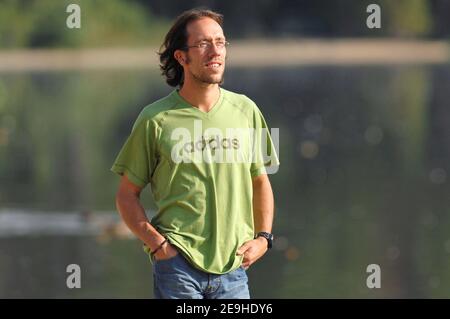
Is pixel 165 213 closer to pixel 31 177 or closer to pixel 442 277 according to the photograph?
pixel 442 277

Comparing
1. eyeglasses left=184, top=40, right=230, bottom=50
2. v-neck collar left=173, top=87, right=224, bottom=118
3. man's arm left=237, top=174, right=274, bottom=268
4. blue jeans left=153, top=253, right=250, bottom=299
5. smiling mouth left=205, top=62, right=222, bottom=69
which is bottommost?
blue jeans left=153, top=253, right=250, bottom=299

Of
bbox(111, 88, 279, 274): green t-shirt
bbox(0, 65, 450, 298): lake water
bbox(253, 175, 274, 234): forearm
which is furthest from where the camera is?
bbox(0, 65, 450, 298): lake water

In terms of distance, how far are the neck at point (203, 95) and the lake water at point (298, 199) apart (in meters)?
5.18

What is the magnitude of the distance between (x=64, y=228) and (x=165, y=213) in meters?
7.91

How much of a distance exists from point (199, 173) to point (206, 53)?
0.94ft

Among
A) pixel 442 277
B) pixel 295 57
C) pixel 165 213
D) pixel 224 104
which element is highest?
pixel 295 57

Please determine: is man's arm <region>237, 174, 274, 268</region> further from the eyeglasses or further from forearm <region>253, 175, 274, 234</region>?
the eyeglasses

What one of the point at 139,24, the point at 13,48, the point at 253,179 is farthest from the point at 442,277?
the point at 139,24

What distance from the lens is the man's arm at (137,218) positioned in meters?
3.32

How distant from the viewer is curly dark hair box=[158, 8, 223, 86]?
133 inches

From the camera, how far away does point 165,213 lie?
3355 mm

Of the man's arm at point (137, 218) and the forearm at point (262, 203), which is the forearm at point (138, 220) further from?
the forearm at point (262, 203)

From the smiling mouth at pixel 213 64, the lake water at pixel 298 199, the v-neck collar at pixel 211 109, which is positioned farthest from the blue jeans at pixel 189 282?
the lake water at pixel 298 199

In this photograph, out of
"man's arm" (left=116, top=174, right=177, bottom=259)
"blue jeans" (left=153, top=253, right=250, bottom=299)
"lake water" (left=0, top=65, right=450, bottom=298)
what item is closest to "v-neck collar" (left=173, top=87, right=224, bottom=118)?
"man's arm" (left=116, top=174, right=177, bottom=259)
